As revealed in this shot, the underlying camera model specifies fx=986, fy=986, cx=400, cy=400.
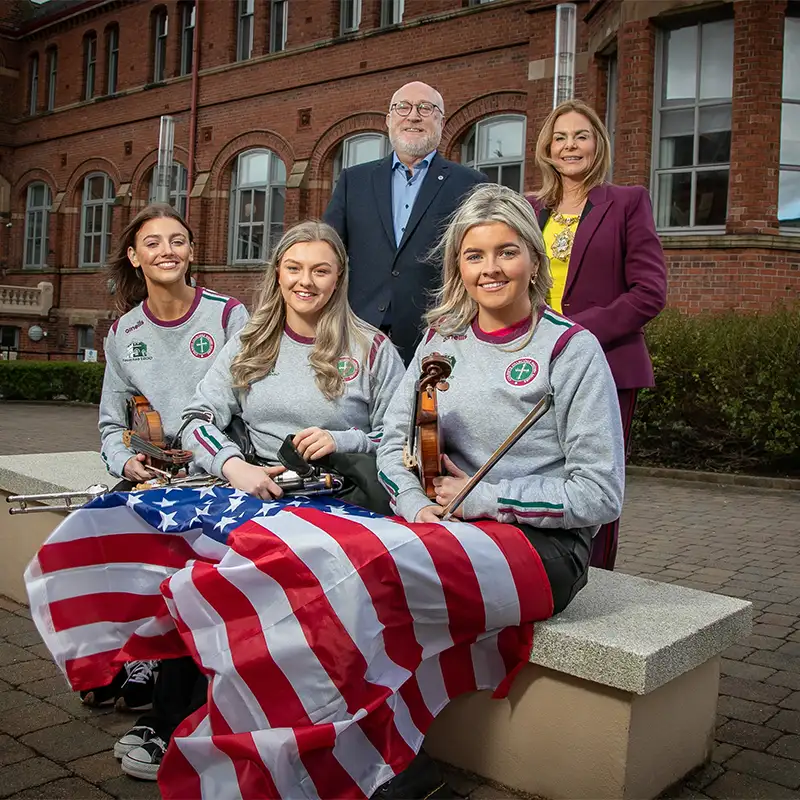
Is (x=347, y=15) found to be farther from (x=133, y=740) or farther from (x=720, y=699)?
(x=133, y=740)

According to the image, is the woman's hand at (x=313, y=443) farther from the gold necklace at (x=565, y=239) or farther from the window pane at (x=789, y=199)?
the window pane at (x=789, y=199)

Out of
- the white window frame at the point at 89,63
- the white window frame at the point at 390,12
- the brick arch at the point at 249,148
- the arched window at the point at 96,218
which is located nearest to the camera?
the white window frame at the point at 390,12

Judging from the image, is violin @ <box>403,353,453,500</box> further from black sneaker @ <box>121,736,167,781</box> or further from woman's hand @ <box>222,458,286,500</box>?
black sneaker @ <box>121,736,167,781</box>

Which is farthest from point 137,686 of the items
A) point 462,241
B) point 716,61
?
point 716,61

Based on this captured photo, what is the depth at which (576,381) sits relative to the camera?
2.90 meters

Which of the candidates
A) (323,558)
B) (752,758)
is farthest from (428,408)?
(752,758)

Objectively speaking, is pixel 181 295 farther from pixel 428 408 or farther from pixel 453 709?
pixel 453 709

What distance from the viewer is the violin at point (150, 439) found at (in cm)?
372

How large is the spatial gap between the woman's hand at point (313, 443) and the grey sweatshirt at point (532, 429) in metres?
0.21

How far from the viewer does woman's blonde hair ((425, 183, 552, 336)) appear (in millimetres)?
3098

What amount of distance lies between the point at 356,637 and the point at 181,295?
2.24 meters

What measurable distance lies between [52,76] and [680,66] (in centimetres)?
2052

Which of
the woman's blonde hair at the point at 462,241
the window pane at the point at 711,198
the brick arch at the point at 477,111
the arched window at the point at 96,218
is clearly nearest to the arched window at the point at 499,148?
the brick arch at the point at 477,111

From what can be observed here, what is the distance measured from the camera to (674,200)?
14312 mm
